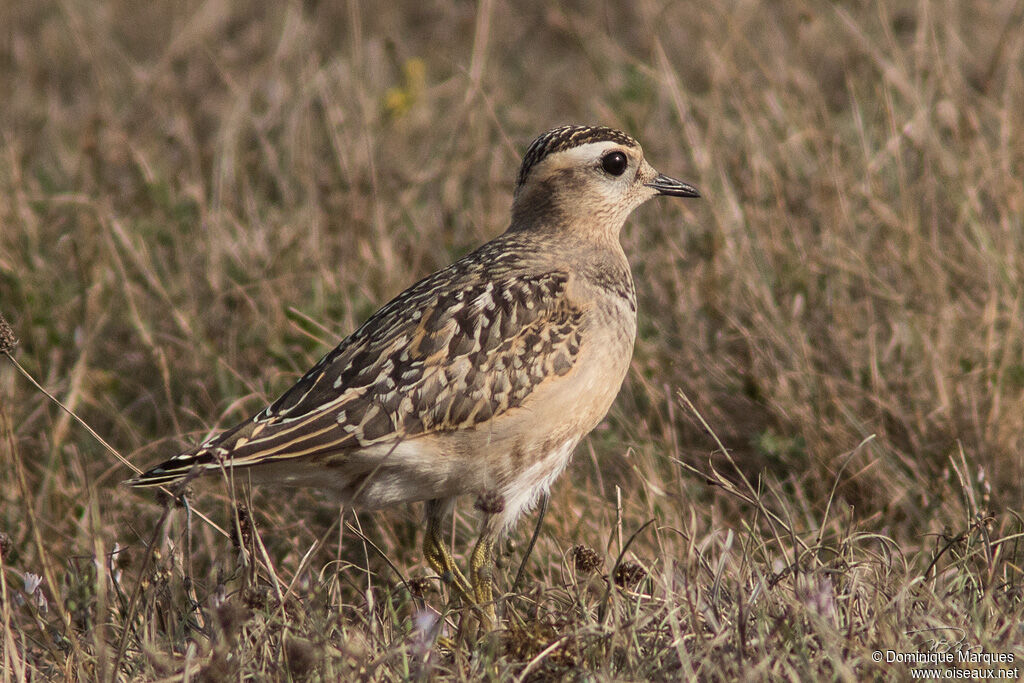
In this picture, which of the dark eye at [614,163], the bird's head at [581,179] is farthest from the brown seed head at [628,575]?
the dark eye at [614,163]

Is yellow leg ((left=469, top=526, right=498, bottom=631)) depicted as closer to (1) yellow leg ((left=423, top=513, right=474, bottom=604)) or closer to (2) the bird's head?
(1) yellow leg ((left=423, top=513, right=474, bottom=604))

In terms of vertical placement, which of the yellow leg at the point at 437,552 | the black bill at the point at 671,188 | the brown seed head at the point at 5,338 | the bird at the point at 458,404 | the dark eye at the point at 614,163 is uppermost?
the brown seed head at the point at 5,338

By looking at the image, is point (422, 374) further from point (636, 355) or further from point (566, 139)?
point (636, 355)

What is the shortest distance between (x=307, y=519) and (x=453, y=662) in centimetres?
176

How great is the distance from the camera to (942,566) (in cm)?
498

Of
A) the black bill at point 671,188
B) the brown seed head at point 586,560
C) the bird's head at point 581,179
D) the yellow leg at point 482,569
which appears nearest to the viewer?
the brown seed head at point 586,560

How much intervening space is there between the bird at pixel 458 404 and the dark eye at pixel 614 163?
588mm

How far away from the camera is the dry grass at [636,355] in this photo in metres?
4.28

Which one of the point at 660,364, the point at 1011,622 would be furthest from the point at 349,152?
the point at 1011,622

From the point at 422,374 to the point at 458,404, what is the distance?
0.61ft

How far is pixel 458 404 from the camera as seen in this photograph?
4898 mm

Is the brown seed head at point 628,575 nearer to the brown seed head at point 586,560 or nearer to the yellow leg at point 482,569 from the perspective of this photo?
the brown seed head at point 586,560

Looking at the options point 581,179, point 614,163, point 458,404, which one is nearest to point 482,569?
point 458,404

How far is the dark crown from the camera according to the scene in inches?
231
